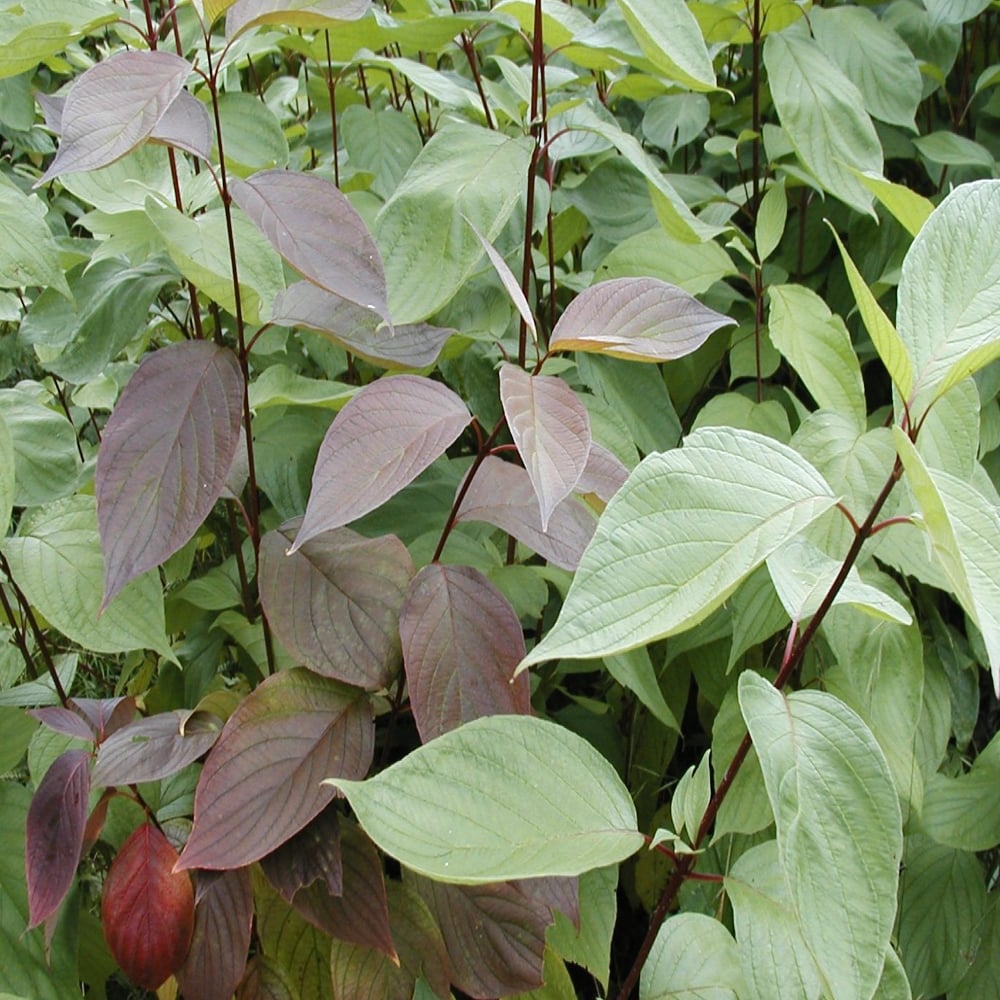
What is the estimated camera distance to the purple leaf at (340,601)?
27.4 inches

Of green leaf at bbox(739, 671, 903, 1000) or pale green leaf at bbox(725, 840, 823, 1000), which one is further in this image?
pale green leaf at bbox(725, 840, 823, 1000)

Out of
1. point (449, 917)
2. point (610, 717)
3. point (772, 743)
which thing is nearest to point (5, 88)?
point (610, 717)

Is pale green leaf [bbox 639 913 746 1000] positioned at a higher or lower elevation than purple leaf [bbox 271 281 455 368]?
lower

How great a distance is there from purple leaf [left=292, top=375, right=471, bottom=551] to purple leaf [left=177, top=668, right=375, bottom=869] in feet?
0.49

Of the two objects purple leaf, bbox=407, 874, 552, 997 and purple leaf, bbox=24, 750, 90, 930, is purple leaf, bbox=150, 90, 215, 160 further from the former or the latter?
purple leaf, bbox=407, 874, 552, 997

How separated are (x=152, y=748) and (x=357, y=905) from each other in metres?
0.18

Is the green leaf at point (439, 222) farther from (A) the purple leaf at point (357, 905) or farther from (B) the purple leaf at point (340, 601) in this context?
(A) the purple leaf at point (357, 905)

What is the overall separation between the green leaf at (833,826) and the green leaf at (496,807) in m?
0.10

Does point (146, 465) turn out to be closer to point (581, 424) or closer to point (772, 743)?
point (581, 424)

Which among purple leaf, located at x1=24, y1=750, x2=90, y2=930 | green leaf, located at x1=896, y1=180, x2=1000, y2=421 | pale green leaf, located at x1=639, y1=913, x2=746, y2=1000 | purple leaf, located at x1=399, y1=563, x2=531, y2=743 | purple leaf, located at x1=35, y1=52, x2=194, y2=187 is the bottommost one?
pale green leaf, located at x1=639, y1=913, x2=746, y2=1000

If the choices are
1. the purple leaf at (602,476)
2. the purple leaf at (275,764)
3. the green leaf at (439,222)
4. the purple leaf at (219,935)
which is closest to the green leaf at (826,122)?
the green leaf at (439,222)

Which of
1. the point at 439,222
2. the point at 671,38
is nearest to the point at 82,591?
the point at 439,222

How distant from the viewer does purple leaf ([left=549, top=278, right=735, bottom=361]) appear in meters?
0.67

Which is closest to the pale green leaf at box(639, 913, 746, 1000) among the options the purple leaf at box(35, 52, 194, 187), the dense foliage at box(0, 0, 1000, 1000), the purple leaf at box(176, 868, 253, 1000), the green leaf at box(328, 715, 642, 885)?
the dense foliage at box(0, 0, 1000, 1000)
